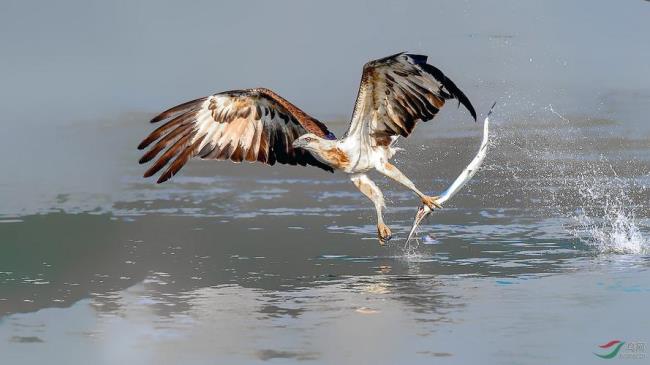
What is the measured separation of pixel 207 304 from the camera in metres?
14.6

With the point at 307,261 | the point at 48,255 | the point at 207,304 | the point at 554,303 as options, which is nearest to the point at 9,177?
the point at 48,255

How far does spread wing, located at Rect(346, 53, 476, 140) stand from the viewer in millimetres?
15617

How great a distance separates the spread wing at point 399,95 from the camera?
1562cm

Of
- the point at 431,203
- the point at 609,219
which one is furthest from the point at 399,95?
the point at 609,219

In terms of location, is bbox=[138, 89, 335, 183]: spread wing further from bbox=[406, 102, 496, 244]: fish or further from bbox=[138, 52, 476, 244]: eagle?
bbox=[406, 102, 496, 244]: fish

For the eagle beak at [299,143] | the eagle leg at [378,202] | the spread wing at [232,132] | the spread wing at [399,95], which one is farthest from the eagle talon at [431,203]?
the eagle beak at [299,143]

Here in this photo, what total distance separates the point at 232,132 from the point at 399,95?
2.50 m

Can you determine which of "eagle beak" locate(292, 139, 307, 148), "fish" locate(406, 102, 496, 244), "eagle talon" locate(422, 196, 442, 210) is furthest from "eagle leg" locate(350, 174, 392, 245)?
"eagle beak" locate(292, 139, 307, 148)

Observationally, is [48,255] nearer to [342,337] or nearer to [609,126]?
[342,337]

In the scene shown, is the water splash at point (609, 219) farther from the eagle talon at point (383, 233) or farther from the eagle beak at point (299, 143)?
the eagle beak at point (299, 143)

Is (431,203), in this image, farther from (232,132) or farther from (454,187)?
(232,132)

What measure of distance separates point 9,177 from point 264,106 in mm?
8973

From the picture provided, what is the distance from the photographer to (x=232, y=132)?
1792 centimetres

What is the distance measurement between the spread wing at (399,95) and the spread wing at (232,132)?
93cm
